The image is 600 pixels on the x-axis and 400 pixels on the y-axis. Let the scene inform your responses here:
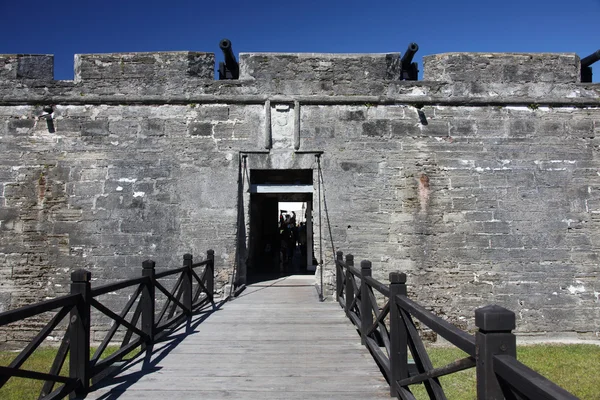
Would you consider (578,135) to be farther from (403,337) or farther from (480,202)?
(403,337)

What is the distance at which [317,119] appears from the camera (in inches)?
315

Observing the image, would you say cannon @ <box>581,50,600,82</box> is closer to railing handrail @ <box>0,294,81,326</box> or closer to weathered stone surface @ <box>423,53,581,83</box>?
weathered stone surface @ <box>423,53,581,83</box>

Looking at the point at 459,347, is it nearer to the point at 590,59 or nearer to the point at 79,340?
the point at 79,340

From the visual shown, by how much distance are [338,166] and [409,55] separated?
2304mm

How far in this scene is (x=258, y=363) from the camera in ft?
13.6

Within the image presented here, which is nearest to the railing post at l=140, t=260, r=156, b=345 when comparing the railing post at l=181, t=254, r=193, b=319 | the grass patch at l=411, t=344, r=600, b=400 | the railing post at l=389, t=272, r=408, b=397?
the railing post at l=181, t=254, r=193, b=319

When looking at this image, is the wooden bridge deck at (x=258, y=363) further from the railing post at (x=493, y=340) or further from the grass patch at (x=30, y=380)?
the railing post at (x=493, y=340)

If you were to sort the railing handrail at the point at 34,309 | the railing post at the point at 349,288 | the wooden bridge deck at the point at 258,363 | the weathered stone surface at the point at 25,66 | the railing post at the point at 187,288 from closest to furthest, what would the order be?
the railing handrail at the point at 34,309
the wooden bridge deck at the point at 258,363
the railing post at the point at 349,288
the railing post at the point at 187,288
the weathered stone surface at the point at 25,66

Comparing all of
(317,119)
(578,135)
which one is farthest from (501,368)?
(578,135)

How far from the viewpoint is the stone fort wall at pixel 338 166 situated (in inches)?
304

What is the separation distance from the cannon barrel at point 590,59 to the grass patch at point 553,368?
16.1 feet

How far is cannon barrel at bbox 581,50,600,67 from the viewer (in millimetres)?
7972

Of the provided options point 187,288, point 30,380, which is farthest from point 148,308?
point 30,380

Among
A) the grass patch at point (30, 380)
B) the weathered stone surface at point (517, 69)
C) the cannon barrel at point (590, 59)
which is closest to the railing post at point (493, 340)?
the grass patch at point (30, 380)
